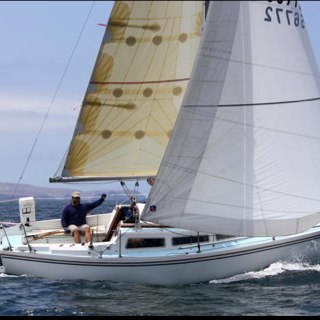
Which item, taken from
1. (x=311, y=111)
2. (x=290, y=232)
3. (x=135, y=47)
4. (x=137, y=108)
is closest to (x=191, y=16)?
(x=135, y=47)

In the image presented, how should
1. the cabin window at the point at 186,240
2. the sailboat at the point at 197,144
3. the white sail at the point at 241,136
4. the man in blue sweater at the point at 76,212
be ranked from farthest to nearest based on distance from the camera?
the man in blue sweater at the point at 76,212, the cabin window at the point at 186,240, the sailboat at the point at 197,144, the white sail at the point at 241,136

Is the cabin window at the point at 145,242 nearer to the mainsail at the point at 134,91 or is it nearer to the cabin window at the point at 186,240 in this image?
the cabin window at the point at 186,240

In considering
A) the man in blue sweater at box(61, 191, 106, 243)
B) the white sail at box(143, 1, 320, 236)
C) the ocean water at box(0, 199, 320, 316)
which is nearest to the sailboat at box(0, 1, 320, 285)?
the white sail at box(143, 1, 320, 236)

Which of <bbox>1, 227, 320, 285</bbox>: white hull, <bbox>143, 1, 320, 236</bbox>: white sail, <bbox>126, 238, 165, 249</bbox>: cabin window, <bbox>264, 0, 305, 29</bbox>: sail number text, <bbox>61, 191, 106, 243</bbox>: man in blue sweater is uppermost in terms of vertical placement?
<bbox>264, 0, 305, 29</bbox>: sail number text

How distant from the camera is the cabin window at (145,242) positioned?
1398cm

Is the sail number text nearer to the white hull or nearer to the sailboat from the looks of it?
the sailboat

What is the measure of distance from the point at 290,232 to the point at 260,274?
1604 millimetres

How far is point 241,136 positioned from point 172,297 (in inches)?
124

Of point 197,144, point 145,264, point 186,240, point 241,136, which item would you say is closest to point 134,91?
point 197,144

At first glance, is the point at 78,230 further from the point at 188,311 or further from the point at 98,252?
the point at 188,311

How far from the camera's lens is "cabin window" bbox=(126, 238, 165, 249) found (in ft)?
45.9

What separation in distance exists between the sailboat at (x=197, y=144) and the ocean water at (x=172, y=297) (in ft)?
1.55

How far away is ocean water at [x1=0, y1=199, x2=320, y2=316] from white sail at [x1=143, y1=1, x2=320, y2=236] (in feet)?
3.93

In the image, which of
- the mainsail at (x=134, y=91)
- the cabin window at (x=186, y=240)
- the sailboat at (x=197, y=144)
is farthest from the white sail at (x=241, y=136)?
the mainsail at (x=134, y=91)
